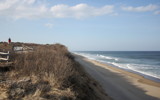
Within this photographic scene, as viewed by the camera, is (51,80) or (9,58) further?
(9,58)

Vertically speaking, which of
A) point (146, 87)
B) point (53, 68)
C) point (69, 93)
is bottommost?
point (146, 87)

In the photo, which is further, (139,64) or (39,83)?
(139,64)

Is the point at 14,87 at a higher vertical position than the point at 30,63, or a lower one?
lower

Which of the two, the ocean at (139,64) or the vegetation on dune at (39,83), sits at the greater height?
the vegetation on dune at (39,83)

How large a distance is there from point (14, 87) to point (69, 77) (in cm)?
288

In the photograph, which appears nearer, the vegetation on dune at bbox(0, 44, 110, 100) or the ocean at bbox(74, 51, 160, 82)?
the vegetation on dune at bbox(0, 44, 110, 100)

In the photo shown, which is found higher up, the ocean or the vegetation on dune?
the vegetation on dune

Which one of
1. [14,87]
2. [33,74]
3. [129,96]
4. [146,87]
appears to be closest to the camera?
[14,87]

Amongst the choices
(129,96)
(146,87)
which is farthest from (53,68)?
(146,87)

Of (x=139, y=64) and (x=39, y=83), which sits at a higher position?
(x=39, y=83)

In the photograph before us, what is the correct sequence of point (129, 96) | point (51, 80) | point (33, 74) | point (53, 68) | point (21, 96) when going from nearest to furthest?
1. point (21, 96)
2. point (51, 80)
3. point (33, 74)
4. point (53, 68)
5. point (129, 96)

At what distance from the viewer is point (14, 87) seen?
724cm

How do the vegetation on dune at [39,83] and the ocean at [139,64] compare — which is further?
the ocean at [139,64]

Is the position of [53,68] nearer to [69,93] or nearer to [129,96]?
[69,93]
